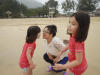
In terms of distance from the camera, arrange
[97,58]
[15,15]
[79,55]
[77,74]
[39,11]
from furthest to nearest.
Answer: [39,11]
[15,15]
[97,58]
[77,74]
[79,55]

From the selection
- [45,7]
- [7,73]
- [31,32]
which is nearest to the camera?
[31,32]

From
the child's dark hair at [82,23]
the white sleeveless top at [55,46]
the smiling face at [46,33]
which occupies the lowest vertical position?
the white sleeveless top at [55,46]

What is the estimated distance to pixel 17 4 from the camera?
4441cm

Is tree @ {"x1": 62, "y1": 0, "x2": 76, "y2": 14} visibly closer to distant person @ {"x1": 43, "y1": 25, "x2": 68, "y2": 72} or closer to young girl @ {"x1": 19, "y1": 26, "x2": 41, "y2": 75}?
distant person @ {"x1": 43, "y1": 25, "x2": 68, "y2": 72}

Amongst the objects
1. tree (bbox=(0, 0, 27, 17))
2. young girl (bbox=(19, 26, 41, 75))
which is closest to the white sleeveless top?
young girl (bbox=(19, 26, 41, 75))

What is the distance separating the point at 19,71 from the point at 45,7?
150 feet

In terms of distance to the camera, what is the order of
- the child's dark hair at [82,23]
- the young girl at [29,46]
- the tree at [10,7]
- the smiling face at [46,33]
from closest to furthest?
1. the child's dark hair at [82,23]
2. the young girl at [29,46]
3. the smiling face at [46,33]
4. the tree at [10,7]

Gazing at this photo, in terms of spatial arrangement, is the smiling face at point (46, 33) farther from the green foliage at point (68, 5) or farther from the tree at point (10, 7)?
the green foliage at point (68, 5)

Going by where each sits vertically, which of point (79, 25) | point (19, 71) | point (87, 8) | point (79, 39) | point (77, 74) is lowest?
point (19, 71)

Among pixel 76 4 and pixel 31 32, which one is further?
pixel 76 4

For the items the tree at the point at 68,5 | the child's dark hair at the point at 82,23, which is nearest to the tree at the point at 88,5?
the tree at the point at 68,5

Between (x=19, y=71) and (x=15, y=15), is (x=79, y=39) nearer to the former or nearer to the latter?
(x=19, y=71)

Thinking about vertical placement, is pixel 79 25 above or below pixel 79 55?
above

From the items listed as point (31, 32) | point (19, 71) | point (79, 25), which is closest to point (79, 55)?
point (79, 25)
